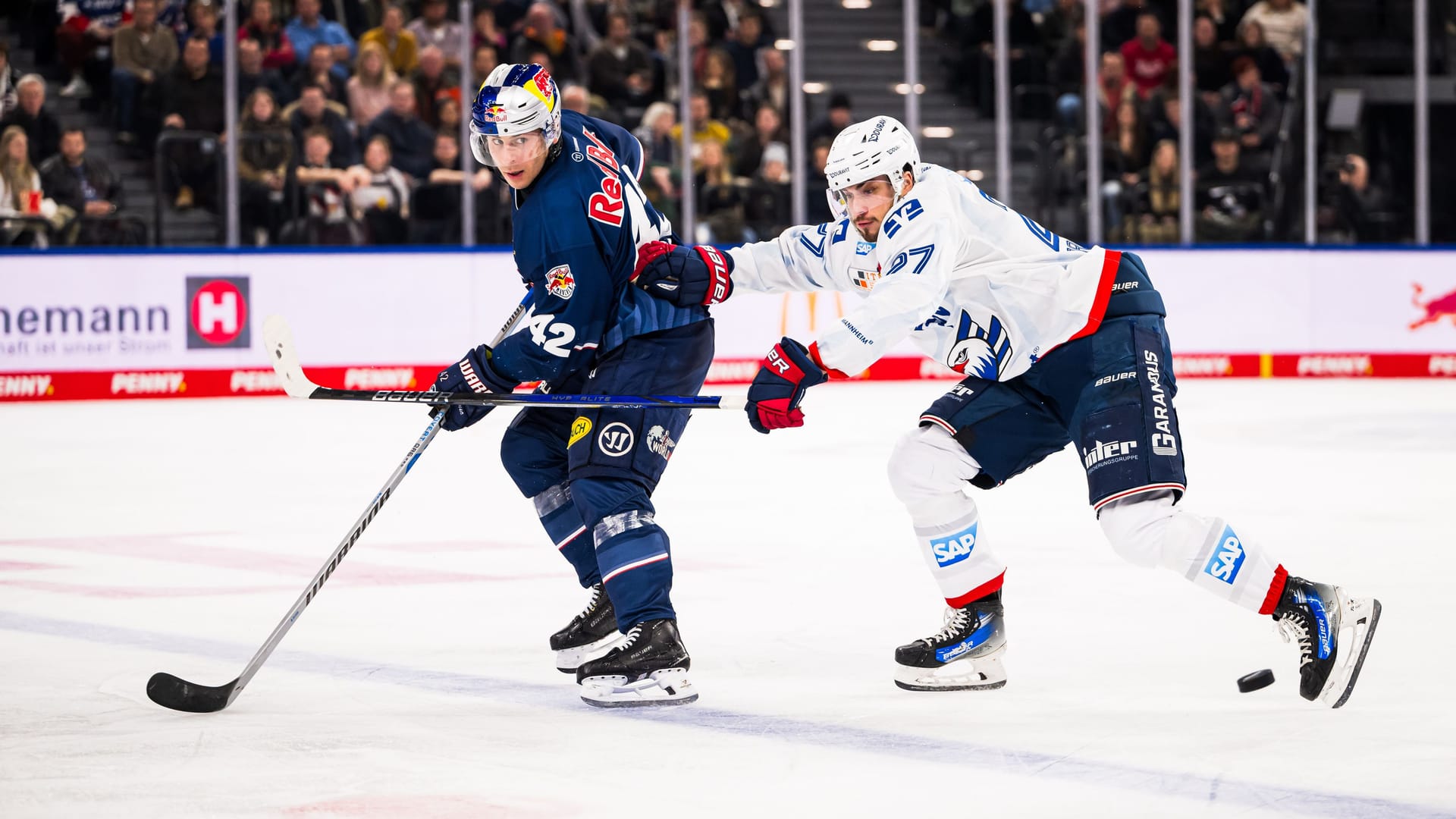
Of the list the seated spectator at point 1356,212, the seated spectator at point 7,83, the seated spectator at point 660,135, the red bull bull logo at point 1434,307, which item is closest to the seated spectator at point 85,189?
the seated spectator at point 7,83

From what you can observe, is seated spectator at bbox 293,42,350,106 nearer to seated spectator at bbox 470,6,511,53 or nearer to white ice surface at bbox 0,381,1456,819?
seated spectator at bbox 470,6,511,53

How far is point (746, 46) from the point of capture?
12.2m

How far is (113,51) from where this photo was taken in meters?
11.2

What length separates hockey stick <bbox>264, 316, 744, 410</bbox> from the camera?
382 cm

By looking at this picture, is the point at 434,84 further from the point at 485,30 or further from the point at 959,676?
the point at 959,676

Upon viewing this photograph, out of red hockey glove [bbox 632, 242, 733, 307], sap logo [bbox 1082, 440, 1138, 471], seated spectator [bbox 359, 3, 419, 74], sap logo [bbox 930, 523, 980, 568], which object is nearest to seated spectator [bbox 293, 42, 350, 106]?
seated spectator [bbox 359, 3, 419, 74]

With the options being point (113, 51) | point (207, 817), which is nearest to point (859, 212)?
point (207, 817)

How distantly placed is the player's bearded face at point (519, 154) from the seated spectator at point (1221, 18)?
31.1 feet

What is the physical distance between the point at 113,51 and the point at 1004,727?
913cm

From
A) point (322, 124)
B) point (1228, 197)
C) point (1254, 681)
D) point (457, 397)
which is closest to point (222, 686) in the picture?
point (457, 397)

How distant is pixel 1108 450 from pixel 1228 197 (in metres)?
9.18

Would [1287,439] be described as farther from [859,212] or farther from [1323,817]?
[1323,817]

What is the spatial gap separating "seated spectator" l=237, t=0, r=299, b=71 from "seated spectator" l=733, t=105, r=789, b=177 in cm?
282

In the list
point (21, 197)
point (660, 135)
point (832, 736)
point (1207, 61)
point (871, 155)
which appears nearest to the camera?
point (832, 736)
